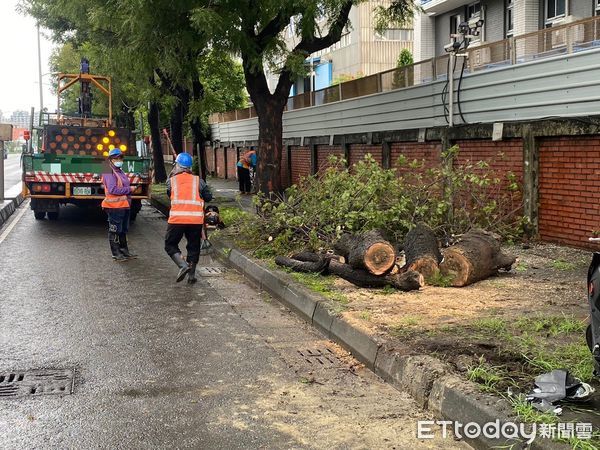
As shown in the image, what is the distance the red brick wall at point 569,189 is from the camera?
31.5 ft

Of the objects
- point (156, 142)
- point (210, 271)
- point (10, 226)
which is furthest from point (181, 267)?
point (156, 142)

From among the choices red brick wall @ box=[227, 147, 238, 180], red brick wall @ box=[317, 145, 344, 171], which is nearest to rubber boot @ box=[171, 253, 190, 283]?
red brick wall @ box=[317, 145, 344, 171]

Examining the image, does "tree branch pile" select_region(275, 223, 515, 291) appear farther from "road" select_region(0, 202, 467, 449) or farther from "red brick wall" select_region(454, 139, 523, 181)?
"red brick wall" select_region(454, 139, 523, 181)

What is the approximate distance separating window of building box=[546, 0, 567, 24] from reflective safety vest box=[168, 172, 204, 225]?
1157cm

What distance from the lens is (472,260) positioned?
25.5 ft

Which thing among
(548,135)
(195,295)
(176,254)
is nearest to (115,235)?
(176,254)

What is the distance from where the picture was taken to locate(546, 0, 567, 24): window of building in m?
16.2

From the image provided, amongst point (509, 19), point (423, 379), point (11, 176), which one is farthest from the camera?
point (11, 176)

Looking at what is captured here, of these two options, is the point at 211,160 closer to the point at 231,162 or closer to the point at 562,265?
the point at 231,162

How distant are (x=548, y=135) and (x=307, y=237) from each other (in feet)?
13.4

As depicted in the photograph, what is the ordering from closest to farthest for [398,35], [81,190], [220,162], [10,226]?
[81,190] → [10,226] → [220,162] → [398,35]

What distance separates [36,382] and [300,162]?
17760 mm

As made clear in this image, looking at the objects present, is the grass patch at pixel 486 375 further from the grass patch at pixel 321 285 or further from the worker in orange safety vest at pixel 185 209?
the worker in orange safety vest at pixel 185 209

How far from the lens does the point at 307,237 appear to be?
390 inches
